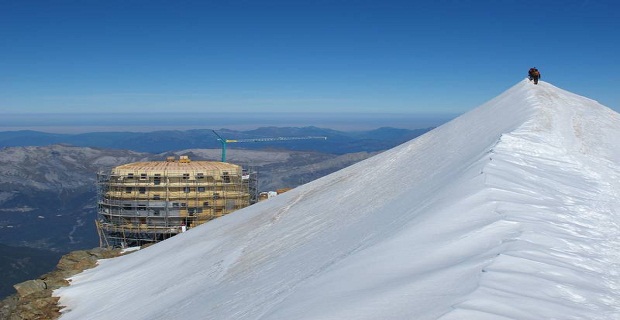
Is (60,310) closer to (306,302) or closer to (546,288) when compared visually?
(306,302)

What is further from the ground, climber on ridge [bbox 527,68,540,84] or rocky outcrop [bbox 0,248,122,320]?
climber on ridge [bbox 527,68,540,84]

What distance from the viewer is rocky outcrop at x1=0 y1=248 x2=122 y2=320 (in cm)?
1786

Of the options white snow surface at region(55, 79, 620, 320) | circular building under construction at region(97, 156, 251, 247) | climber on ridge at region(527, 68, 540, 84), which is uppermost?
climber on ridge at region(527, 68, 540, 84)

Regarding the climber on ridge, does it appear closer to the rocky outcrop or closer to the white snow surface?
the white snow surface

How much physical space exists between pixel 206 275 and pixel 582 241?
1036 centimetres

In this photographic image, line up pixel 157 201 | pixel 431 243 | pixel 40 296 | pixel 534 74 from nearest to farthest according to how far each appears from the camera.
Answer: pixel 431 243
pixel 40 296
pixel 534 74
pixel 157 201

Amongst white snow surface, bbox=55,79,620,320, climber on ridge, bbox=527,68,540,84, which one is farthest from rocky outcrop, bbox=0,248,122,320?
climber on ridge, bbox=527,68,540,84

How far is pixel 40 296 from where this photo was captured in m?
19.2

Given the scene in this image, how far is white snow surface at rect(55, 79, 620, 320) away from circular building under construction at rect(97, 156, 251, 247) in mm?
27433

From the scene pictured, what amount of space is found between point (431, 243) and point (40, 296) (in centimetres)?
1588

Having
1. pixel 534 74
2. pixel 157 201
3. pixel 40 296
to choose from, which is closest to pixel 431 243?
pixel 40 296

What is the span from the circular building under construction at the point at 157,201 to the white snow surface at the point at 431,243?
27433 mm

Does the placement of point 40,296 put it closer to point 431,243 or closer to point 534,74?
point 431,243

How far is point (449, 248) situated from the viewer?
8242mm
